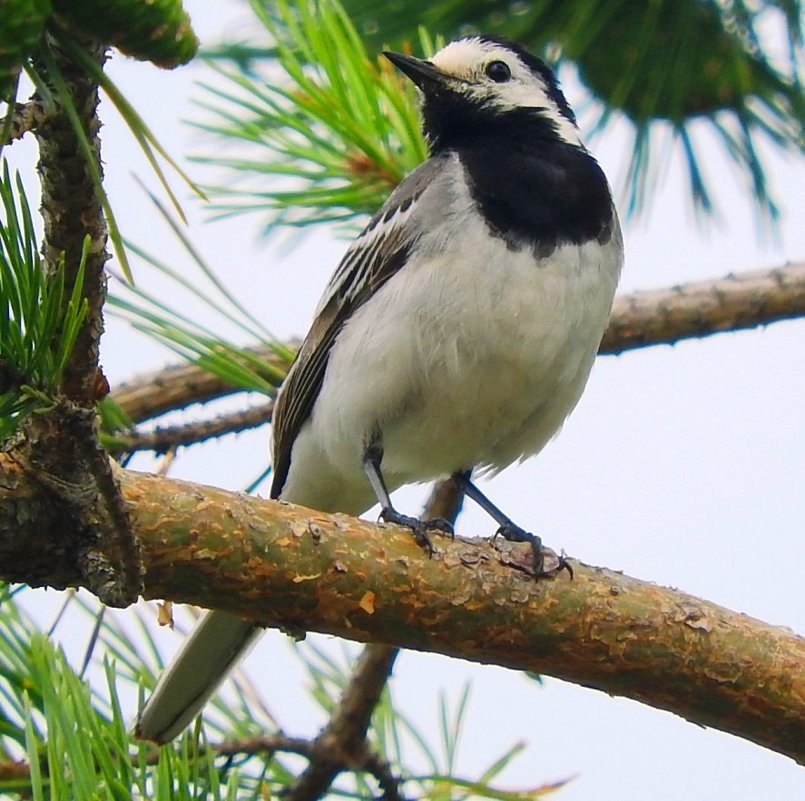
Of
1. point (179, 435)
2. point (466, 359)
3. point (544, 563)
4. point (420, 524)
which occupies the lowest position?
point (544, 563)

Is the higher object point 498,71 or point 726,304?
point 498,71

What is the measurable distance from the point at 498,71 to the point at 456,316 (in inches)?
41.2

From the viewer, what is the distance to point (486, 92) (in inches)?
155

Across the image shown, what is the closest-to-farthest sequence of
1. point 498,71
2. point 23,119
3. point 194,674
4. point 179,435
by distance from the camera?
point 23,119 → point 194,674 → point 179,435 → point 498,71

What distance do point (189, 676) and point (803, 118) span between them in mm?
2371

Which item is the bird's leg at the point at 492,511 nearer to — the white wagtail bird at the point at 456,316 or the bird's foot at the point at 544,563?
the white wagtail bird at the point at 456,316

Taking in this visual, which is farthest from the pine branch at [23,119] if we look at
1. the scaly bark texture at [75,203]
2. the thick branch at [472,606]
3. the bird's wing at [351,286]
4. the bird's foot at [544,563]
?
the bird's wing at [351,286]

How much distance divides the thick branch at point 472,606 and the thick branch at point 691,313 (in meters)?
1.14

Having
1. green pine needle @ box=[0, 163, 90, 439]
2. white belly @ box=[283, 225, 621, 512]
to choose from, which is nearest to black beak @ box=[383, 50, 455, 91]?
white belly @ box=[283, 225, 621, 512]

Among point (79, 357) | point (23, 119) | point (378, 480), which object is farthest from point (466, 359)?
point (23, 119)

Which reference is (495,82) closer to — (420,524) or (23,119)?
(420,524)

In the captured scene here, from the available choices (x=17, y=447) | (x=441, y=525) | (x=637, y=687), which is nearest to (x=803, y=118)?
(x=441, y=525)

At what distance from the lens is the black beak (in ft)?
11.7

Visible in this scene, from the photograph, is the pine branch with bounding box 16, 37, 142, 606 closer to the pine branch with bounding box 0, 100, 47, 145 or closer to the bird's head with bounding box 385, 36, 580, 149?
the pine branch with bounding box 0, 100, 47, 145
